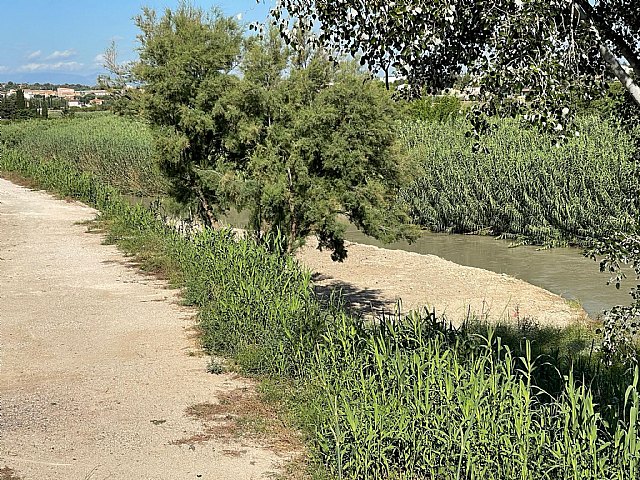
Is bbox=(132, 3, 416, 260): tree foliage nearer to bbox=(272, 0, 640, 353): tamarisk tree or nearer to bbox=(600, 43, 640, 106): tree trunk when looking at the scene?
bbox=(272, 0, 640, 353): tamarisk tree

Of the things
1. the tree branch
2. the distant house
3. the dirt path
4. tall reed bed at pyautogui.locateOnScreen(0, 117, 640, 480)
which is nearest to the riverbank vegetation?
tall reed bed at pyautogui.locateOnScreen(0, 117, 640, 480)

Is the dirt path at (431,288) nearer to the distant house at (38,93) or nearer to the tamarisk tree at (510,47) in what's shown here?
the tamarisk tree at (510,47)

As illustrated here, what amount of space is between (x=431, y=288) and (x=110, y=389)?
24.5ft

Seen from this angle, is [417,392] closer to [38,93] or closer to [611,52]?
[611,52]

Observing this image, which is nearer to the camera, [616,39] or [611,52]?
[611,52]

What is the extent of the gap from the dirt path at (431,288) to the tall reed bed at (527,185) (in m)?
3.91

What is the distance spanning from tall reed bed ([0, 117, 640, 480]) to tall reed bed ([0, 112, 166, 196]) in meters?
17.2

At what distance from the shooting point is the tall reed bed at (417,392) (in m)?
3.44

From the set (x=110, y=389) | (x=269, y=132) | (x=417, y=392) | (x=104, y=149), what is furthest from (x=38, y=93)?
(x=417, y=392)

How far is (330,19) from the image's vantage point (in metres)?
4.37

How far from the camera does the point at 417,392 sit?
4.01 metres

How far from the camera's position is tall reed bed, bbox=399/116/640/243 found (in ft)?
58.9

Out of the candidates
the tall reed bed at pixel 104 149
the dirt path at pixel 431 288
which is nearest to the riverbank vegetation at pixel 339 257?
the dirt path at pixel 431 288

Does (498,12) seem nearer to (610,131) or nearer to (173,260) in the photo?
(173,260)
